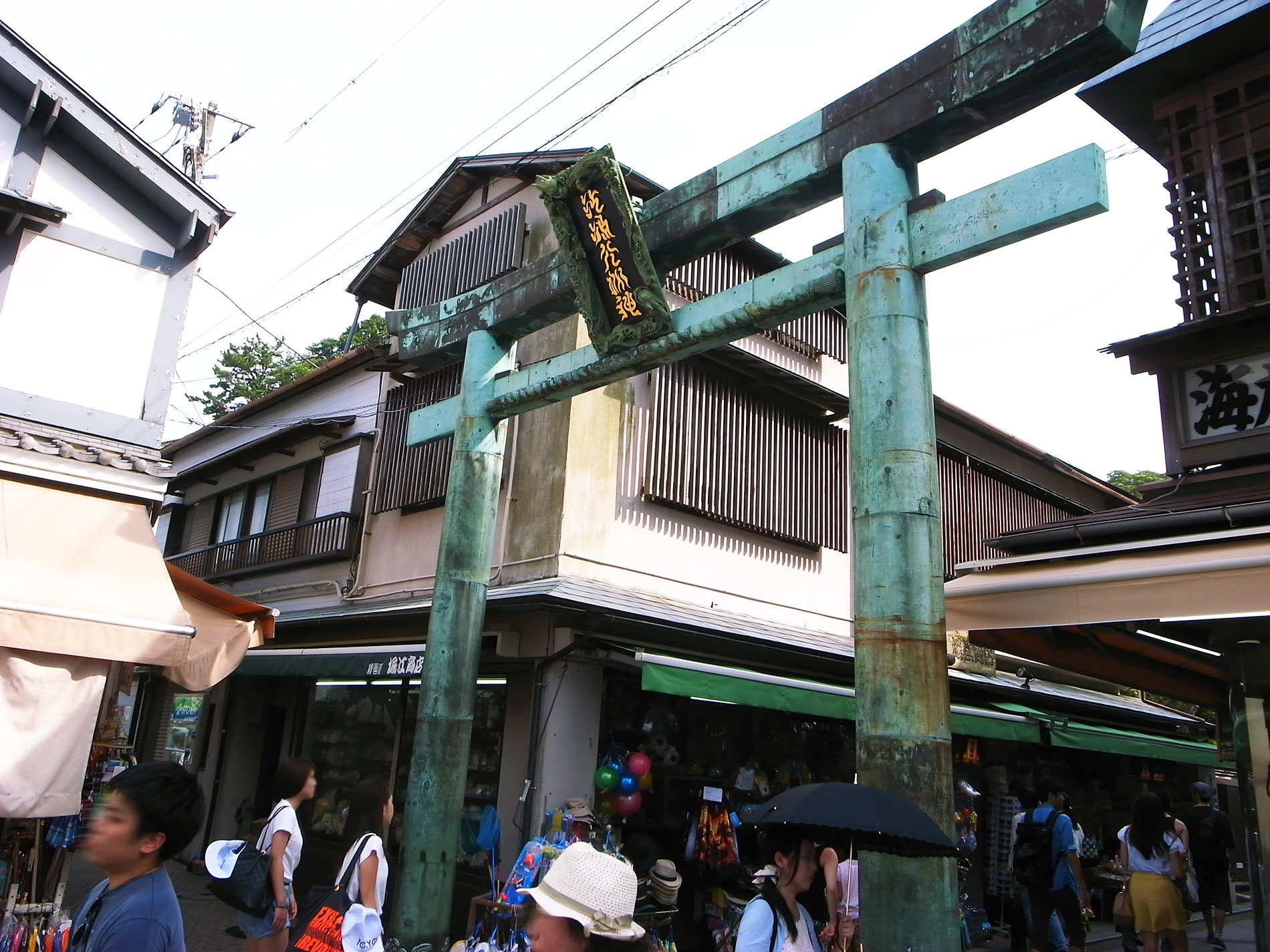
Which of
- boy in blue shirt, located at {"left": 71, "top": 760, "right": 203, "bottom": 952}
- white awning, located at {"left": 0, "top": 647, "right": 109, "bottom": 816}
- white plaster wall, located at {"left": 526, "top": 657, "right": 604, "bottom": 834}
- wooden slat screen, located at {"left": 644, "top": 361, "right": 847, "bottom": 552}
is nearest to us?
boy in blue shirt, located at {"left": 71, "top": 760, "right": 203, "bottom": 952}

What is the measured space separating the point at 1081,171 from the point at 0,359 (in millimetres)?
9340

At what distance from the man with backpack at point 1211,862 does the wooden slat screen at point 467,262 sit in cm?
1148

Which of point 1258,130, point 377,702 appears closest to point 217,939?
point 377,702

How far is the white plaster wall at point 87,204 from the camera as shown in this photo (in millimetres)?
9320

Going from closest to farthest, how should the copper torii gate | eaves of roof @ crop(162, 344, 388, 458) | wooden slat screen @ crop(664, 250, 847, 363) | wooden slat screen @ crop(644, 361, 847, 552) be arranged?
1. the copper torii gate
2. wooden slat screen @ crop(644, 361, 847, 552)
3. wooden slat screen @ crop(664, 250, 847, 363)
4. eaves of roof @ crop(162, 344, 388, 458)

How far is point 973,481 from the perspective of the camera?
16.3 meters

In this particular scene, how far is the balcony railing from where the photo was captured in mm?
14562

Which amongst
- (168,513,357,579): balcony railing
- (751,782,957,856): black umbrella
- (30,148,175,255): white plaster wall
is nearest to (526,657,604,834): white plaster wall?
(751,782,957,856): black umbrella

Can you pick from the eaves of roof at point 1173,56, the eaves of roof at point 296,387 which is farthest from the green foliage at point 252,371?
the eaves of roof at point 1173,56

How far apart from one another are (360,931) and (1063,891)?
284 inches

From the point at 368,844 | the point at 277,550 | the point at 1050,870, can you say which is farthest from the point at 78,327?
the point at 1050,870

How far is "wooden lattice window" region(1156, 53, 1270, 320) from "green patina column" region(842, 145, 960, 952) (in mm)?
2992

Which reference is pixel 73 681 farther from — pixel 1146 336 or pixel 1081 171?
pixel 1146 336

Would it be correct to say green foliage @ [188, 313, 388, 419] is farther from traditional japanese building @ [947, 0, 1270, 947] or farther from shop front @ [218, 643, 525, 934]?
traditional japanese building @ [947, 0, 1270, 947]
